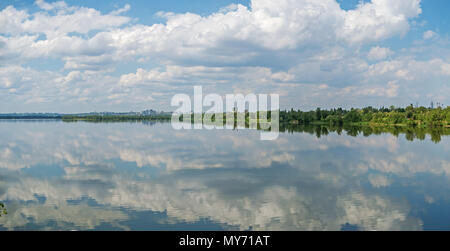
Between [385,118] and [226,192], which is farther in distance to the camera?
[385,118]

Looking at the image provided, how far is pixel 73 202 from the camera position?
10.0 metres

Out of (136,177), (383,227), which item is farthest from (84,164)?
(383,227)

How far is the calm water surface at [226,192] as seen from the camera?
8273 millimetres

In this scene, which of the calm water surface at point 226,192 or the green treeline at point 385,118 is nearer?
the calm water surface at point 226,192

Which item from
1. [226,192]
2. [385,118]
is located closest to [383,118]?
[385,118]

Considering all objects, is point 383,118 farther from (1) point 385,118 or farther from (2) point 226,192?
(2) point 226,192

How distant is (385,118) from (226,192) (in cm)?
6385

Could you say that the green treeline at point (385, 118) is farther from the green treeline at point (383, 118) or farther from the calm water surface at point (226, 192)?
the calm water surface at point (226, 192)

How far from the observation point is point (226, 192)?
11273 millimetres

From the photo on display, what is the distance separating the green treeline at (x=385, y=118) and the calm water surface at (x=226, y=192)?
43521 millimetres

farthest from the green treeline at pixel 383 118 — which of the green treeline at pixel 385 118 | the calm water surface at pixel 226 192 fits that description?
the calm water surface at pixel 226 192

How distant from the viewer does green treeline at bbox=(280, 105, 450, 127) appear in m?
56.2

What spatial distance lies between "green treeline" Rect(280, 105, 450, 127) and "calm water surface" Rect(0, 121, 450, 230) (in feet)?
143
